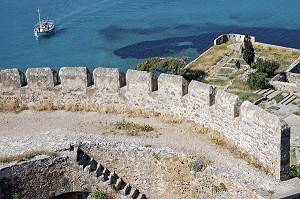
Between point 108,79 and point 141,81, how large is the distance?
Result: 2.77 feet

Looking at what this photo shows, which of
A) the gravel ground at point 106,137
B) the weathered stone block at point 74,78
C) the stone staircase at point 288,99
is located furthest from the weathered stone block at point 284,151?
the stone staircase at point 288,99

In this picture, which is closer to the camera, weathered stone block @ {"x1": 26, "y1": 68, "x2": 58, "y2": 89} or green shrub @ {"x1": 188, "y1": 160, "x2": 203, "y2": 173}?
green shrub @ {"x1": 188, "y1": 160, "x2": 203, "y2": 173}

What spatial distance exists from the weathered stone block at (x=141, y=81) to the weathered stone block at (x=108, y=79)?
25 cm

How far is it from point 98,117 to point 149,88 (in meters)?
1.42

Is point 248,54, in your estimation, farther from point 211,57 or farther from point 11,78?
point 11,78

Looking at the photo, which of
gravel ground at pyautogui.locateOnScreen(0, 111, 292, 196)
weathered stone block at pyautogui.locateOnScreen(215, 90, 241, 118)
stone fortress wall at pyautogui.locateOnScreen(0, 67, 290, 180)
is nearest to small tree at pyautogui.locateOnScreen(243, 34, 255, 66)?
stone fortress wall at pyautogui.locateOnScreen(0, 67, 290, 180)

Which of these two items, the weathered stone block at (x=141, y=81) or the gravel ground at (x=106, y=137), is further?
the weathered stone block at (x=141, y=81)

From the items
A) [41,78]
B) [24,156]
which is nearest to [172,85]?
[41,78]

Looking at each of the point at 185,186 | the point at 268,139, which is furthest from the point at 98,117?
the point at 268,139

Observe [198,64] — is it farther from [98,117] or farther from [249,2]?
[98,117]

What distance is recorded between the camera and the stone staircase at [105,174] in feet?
38.5

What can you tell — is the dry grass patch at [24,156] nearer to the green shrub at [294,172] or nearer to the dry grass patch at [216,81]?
the green shrub at [294,172]

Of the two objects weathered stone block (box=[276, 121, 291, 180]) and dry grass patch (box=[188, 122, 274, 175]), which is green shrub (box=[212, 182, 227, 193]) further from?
weathered stone block (box=[276, 121, 291, 180])

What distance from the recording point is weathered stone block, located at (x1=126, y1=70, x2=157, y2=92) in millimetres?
12977
